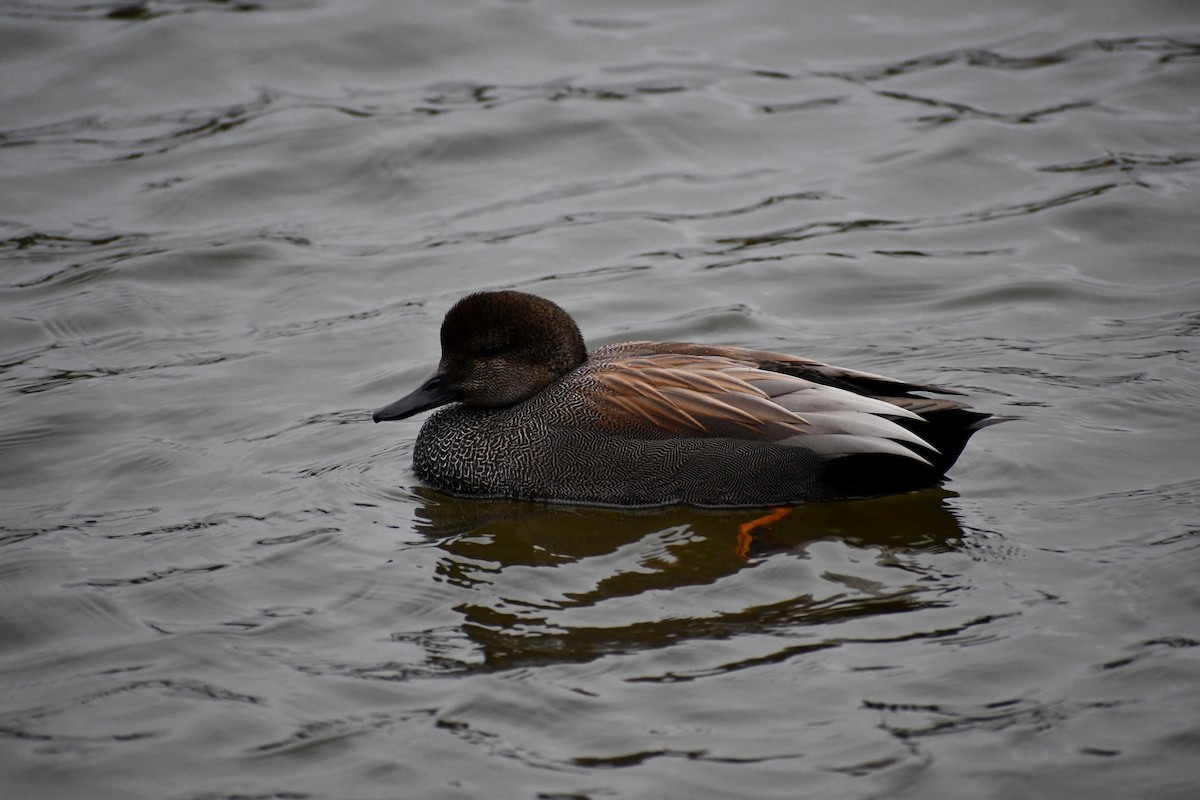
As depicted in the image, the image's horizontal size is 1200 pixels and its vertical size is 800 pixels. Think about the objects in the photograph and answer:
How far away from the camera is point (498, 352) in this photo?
7008 mm

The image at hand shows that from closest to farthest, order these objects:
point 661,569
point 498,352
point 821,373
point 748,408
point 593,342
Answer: point 661,569 < point 748,408 < point 821,373 < point 498,352 < point 593,342

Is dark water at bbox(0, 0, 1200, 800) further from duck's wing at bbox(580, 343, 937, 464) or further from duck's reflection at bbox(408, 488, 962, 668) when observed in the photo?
duck's wing at bbox(580, 343, 937, 464)

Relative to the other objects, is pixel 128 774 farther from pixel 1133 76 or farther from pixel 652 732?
pixel 1133 76

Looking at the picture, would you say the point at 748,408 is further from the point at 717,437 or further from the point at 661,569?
the point at 661,569

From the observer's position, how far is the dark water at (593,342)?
484 cm

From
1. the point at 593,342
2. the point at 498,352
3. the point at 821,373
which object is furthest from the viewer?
the point at 593,342

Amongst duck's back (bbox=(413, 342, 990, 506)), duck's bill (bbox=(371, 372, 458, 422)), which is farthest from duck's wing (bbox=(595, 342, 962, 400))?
duck's bill (bbox=(371, 372, 458, 422))

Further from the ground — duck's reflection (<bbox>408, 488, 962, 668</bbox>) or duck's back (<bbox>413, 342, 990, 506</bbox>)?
duck's back (<bbox>413, 342, 990, 506</bbox>)

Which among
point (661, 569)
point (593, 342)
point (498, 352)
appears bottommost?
point (661, 569)

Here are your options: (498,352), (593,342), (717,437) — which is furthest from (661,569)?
(593,342)

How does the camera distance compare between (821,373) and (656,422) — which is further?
(821,373)

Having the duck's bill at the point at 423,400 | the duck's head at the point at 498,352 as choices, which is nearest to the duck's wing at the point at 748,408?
the duck's head at the point at 498,352

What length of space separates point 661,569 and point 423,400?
1754 millimetres

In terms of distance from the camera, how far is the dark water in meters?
4.84
